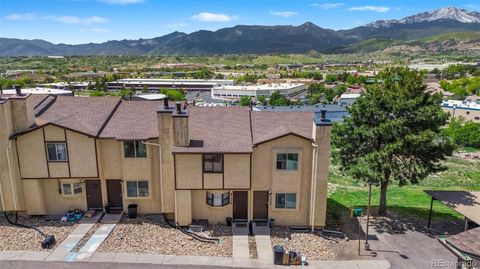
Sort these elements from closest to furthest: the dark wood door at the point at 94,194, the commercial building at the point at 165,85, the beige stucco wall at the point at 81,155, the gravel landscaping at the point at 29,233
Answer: the gravel landscaping at the point at 29,233 → the beige stucco wall at the point at 81,155 → the dark wood door at the point at 94,194 → the commercial building at the point at 165,85

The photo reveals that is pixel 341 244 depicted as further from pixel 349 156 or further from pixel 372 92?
pixel 372 92

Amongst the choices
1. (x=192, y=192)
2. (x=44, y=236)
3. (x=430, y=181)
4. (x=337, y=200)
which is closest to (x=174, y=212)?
(x=192, y=192)

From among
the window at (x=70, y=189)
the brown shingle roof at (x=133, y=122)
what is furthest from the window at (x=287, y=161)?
the window at (x=70, y=189)

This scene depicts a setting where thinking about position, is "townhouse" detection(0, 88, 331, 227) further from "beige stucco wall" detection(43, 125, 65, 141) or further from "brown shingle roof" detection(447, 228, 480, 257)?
"brown shingle roof" detection(447, 228, 480, 257)

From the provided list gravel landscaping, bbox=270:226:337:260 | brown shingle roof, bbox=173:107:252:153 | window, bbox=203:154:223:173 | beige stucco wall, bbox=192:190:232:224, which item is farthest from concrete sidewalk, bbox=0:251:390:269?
brown shingle roof, bbox=173:107:252:153

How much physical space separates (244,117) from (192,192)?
20.3ft

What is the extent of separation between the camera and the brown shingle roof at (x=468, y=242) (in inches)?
617

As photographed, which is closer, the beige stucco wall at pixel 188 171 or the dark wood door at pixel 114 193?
the beige stucco wall at pixel 188 171

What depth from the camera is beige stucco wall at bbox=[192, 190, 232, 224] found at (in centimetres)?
2373

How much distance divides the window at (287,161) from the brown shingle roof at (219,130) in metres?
2.18

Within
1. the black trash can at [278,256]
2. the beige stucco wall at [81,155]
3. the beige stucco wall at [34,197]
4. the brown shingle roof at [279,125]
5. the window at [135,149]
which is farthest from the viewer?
the beige stucco wall at [34,197]

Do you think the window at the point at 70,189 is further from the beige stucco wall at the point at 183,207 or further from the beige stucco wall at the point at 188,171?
the beige stucco wall at the point at 188,171

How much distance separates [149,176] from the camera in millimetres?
24000

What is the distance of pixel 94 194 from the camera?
2495 cm
